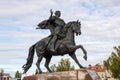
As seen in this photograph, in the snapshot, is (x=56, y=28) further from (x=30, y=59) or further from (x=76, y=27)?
(x=30, y=59)

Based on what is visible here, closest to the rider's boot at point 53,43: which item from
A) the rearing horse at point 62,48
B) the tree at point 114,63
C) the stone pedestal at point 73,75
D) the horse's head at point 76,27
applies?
the rearing horse at point 62,48

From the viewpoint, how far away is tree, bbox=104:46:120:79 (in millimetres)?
47469

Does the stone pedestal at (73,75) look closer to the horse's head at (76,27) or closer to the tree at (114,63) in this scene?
the horse's head at (76,27)

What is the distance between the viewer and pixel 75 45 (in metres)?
18.8

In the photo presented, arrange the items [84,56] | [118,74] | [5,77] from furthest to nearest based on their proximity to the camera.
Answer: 1. [5,77]
2. [118,74]
3. [84,56]

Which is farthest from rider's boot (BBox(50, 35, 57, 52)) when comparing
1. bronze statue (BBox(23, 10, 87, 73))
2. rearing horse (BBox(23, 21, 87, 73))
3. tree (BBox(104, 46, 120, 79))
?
tree (BBox(104, 46, 120, 79))

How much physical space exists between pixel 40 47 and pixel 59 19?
66.6 inches

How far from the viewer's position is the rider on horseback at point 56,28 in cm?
1934

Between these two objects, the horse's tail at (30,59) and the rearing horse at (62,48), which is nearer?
the rearing horse at (62,48)

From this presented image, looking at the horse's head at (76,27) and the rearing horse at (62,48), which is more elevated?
the horse's head at (76,27)

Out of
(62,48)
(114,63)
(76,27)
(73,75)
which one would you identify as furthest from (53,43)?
(114,63)

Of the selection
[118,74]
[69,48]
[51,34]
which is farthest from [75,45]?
[118,74]

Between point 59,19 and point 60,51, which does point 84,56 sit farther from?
point 59,19

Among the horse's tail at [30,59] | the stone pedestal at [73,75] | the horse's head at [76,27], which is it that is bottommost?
the stone pedestal at [73,75]
